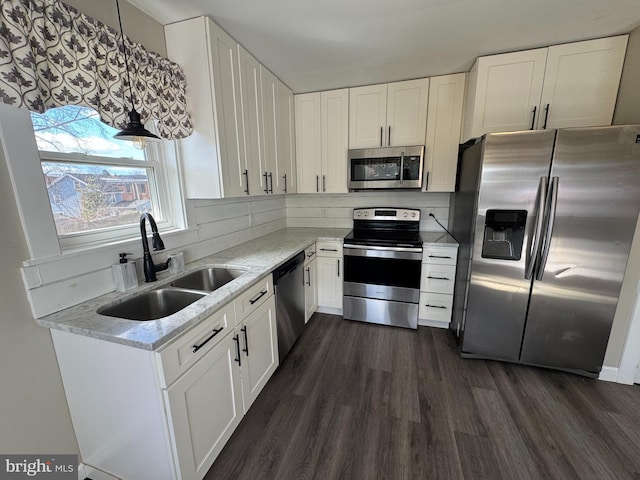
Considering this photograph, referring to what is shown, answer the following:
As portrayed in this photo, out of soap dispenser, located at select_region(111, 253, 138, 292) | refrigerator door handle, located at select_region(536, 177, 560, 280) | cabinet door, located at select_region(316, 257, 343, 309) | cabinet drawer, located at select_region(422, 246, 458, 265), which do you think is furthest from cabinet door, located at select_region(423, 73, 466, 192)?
soap dispenser, located at select_region(111, 253, 138, 292)

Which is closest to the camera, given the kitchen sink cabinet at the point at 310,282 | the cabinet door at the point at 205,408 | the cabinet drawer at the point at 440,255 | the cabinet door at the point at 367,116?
the cabinet door at the point at 205,408

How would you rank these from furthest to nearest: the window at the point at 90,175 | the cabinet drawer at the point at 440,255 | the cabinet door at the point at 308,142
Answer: the cabinet door at the point at 308,142 < the cabinet drawer at the point at 440,255 < the window at the point at 90,175

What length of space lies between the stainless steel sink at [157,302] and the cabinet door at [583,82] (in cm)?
284

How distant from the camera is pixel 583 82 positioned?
6.27ft

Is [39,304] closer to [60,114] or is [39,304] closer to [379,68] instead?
[60,114]

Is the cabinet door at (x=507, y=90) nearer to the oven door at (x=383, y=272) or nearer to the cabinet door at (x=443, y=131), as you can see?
the cabinet door at (x=443, y=131)

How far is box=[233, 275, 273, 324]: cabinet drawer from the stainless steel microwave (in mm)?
1536

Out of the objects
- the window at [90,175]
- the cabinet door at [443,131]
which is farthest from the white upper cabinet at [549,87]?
the window at [90,175]

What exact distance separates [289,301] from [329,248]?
80 centimetres

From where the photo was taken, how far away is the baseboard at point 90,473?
126 cm

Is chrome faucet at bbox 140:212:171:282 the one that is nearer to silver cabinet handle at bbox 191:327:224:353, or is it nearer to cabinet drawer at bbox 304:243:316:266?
silver cabinet handle at bbox 191:327:224:353

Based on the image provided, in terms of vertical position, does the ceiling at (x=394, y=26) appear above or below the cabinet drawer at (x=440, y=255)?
above

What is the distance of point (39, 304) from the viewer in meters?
1.11

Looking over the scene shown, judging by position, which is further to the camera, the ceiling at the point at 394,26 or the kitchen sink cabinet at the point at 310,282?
the kitchen sink cabinet at the point at 310,282
